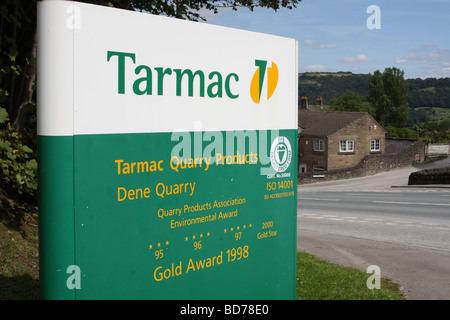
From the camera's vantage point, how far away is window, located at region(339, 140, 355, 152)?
189ft

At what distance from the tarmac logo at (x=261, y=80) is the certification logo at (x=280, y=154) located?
42cm

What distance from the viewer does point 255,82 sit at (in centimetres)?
468

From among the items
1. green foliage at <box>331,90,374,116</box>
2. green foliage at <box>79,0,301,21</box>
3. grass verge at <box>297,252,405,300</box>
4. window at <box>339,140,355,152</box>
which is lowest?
grass verge at <box>297,252,405,300</box>

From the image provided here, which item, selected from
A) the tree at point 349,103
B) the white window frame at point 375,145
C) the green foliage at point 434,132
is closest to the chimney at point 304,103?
the green foliage at point 434,132

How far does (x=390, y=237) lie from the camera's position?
46.6ft

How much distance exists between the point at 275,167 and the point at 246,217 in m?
0.54

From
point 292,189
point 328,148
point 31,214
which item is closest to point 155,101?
point 292,189

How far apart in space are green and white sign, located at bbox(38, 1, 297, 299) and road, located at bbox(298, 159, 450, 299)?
14.6 ft

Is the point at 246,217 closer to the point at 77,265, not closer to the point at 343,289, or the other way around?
the point at 77,265

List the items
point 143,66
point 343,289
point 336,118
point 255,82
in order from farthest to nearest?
1. point 336,118
2. point 343,289
3. point 255,82
4. point 143,66

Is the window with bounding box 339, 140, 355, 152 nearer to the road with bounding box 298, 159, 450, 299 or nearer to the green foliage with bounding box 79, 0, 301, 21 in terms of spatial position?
the road with bounding box 298, 159, 450, 299

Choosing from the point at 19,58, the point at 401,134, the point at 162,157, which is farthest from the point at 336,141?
the point at 162,157

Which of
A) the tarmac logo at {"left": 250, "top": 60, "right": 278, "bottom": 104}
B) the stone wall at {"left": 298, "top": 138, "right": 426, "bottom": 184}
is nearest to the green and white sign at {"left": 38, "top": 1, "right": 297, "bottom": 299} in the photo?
the tarmac logo at {"left": 250, "top": 60, "right": 278, "bottom": 104}

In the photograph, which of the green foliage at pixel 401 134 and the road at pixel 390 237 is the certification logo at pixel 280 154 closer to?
the road at pixel 390 237
